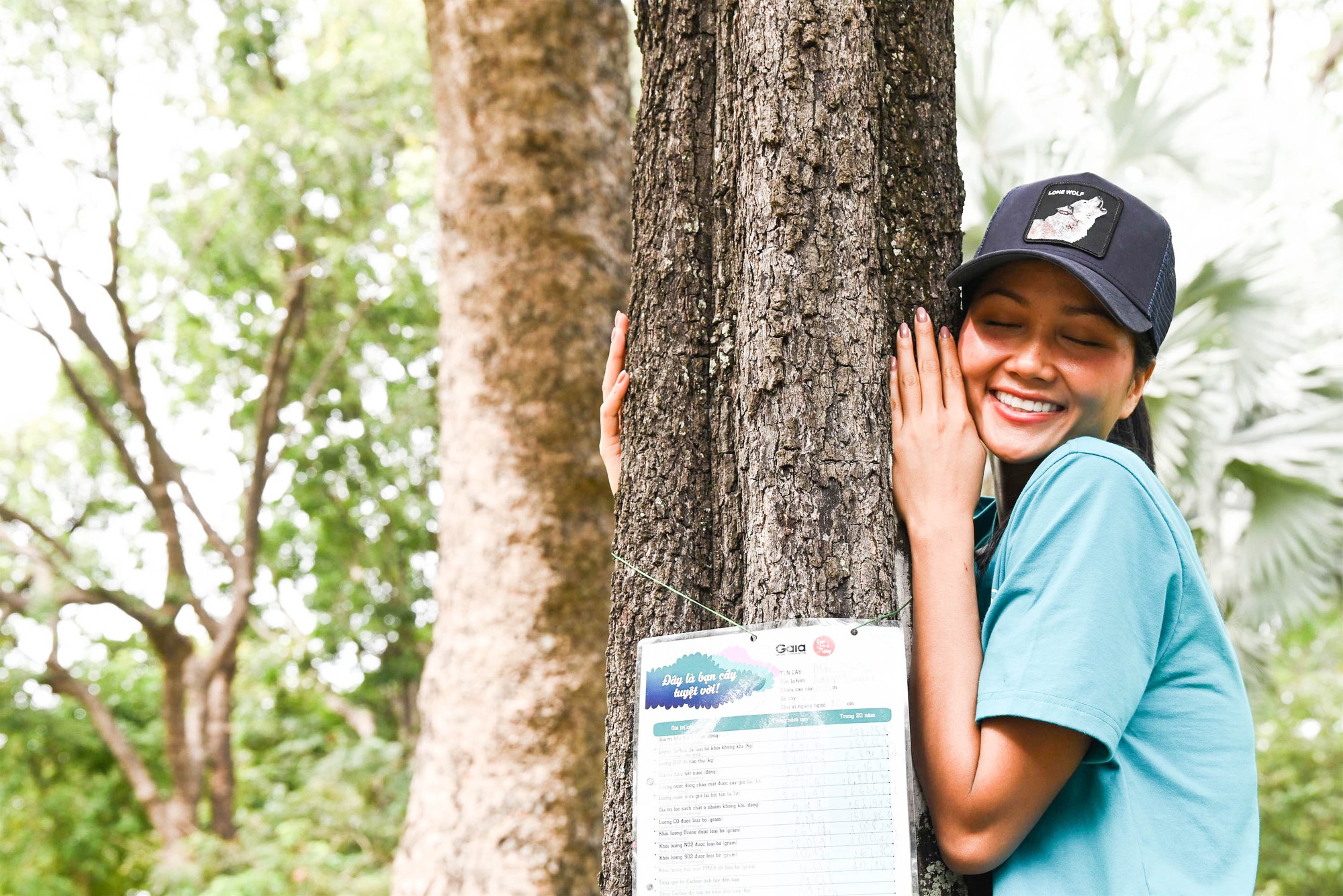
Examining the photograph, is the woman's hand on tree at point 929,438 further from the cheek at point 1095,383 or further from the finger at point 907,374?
the cheek at point 1095,383

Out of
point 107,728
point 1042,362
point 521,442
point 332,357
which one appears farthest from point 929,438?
point 107,728

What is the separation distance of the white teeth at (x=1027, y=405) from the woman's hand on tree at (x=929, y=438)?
6 cm

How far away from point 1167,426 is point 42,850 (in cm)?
1454

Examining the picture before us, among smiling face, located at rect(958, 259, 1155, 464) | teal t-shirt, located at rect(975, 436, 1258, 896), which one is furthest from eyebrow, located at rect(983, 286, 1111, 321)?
teal t-shirt, located at rect(975, 436, 1258, 896)

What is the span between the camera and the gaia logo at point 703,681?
1398 millimetres

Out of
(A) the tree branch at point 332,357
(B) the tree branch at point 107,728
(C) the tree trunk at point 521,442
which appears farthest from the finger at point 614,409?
(B) the tree branch at point 107,728

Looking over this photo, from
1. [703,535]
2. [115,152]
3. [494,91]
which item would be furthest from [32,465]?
[703,535]

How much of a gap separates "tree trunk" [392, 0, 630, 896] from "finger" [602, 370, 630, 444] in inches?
105

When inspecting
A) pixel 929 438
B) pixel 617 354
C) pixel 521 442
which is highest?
pixel 521 442

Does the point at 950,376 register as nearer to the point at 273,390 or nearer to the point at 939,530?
the point at 939,530

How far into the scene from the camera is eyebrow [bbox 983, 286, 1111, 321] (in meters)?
1.57

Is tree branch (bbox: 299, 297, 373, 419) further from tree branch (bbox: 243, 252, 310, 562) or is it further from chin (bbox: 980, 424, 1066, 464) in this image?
chin (bbox: 980, 424, 1066, 464)

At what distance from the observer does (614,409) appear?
5.97 ft

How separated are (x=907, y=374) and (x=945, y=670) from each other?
0.43 meters
